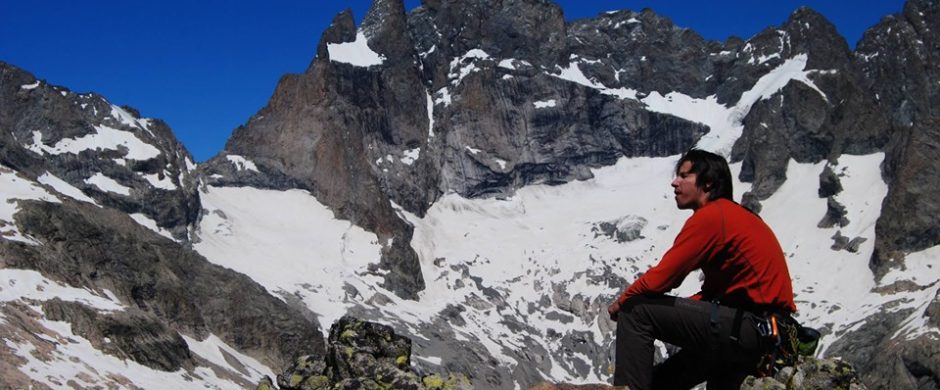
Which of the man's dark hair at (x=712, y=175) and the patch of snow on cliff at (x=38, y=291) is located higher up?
the patch of snow on cliff at (x=38, y=291)

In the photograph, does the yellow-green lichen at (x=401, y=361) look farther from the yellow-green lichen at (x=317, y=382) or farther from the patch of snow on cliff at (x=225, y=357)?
the patch of snow on cliff at (x=225, y=357)

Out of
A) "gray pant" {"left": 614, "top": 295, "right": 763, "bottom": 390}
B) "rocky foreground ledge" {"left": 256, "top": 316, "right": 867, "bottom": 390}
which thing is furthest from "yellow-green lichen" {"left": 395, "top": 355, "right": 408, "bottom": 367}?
"gray pant" {"left": 614, "top": 295, "right": 763, "bottom": 390}

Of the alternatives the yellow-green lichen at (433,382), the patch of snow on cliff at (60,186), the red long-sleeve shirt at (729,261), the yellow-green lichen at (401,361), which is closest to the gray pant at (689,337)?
the red long-sleeve shirt at (729,261)

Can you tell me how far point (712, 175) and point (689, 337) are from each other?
175 centimetres

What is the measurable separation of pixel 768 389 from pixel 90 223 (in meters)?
129

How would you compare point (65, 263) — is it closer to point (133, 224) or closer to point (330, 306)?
point (133, 224)

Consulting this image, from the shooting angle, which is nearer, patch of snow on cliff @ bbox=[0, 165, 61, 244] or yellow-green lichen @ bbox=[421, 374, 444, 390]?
yellow-green lichen @ bbox=[421, 374, 444, 390]

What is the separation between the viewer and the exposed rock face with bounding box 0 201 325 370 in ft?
331

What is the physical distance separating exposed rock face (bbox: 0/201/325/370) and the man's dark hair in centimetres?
9044

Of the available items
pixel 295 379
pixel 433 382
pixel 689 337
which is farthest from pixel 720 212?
pixel 295 379

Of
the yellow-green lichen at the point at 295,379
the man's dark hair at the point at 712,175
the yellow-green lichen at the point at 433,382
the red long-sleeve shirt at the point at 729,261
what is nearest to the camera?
the red long-sleeve shirt at the point at 729,261

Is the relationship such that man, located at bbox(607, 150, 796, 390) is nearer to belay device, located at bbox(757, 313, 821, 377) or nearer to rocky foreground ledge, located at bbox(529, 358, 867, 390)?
belay device, located at bbox(757, 313, 821, 377)

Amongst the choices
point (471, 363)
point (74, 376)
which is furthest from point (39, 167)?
point (74, 376)

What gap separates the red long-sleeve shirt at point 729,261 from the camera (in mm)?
9727
